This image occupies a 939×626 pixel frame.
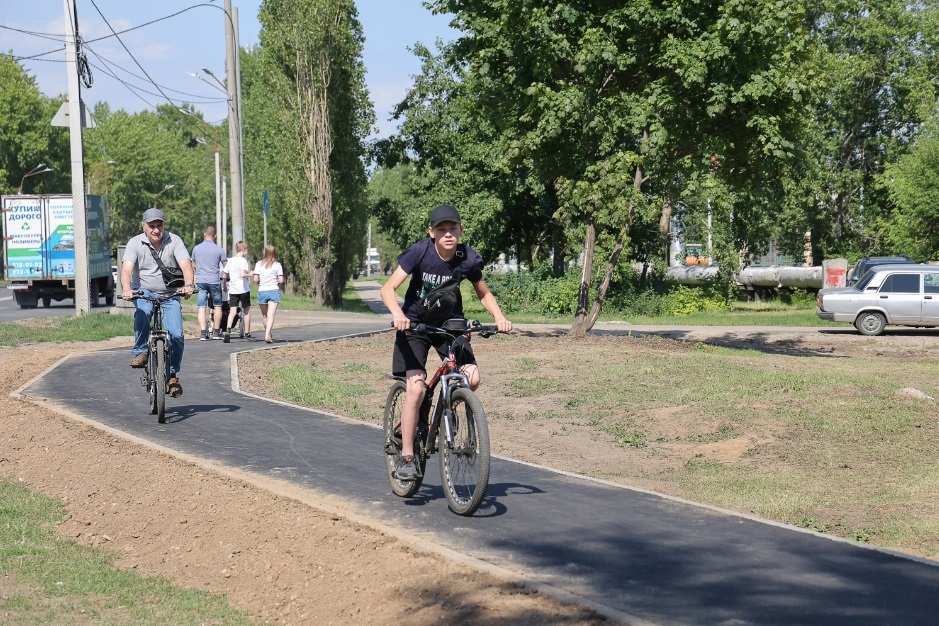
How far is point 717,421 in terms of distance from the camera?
40.6ft

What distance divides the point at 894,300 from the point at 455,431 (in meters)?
26.0

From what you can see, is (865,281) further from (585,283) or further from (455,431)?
(455,431)

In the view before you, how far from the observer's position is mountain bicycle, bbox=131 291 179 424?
11578mm

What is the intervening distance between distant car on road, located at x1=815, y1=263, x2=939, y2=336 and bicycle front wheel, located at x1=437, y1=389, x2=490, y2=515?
25.8 metres

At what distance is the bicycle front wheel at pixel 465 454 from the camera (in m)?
7.07

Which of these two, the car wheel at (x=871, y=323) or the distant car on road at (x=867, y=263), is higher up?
the distant car on road at (x=867, y=263)

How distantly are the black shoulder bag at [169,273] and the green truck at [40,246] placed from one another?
86.0ft

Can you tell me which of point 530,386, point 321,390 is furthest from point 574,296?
point 321,390

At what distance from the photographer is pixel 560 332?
26672mm

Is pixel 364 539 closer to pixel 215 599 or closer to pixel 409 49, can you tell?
pixel 215 599

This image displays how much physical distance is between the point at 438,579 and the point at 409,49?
42.9 metres

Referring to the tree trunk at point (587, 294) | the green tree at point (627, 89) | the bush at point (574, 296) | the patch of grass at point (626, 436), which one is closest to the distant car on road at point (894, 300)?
the green tree at point (627, 89)

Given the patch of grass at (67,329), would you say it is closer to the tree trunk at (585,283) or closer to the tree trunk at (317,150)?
the tree trunk at (585,283)

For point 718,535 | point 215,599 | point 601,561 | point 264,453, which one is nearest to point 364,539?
point 215,599
